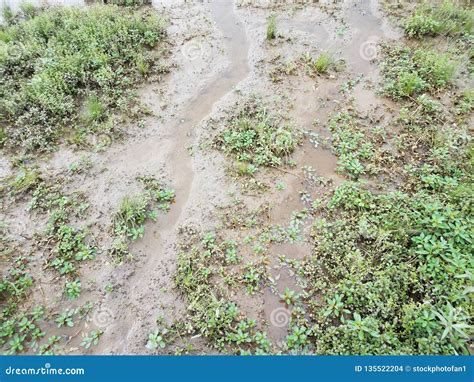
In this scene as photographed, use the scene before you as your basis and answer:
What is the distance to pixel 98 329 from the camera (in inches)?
175

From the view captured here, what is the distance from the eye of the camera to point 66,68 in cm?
725

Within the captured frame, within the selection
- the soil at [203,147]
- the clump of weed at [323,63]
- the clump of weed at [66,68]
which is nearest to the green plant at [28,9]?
the clump of weed at [66,68]

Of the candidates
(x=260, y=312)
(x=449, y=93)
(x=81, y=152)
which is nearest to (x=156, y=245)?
(x=260, y=312)

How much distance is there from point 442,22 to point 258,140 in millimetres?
5415

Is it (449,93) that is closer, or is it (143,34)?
(449,93)

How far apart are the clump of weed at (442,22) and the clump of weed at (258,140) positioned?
167 inches

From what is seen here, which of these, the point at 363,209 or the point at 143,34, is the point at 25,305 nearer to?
the point at 363,209

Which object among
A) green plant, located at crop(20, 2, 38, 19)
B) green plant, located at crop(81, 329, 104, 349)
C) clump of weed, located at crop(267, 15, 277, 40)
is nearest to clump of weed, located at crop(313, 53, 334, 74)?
clump of weed, located at crop(267, 15, 277, 40)

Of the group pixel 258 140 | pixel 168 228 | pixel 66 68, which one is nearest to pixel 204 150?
pixel 258 140

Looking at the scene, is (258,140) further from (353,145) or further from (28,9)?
(28,9)

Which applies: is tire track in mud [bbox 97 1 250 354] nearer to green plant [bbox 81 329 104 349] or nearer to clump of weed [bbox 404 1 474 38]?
green plant [bbox 81 329 104 349]
